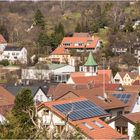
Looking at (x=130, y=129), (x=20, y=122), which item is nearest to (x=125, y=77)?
(x=130, y=129)

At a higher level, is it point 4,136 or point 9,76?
point 4,136

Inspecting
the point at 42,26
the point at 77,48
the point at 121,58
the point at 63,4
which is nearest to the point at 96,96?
the point at 121,58

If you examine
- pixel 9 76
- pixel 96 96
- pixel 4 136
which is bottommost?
pixel 9 76

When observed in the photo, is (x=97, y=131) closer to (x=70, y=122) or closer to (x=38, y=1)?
(x=70, y=122)

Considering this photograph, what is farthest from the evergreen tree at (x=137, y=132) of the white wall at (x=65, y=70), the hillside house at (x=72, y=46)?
the hillside house at (x=72, y=46)

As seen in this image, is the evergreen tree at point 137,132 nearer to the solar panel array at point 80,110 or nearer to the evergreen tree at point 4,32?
the solar panel array at point 80,110

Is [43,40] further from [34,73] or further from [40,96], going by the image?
[40,96]

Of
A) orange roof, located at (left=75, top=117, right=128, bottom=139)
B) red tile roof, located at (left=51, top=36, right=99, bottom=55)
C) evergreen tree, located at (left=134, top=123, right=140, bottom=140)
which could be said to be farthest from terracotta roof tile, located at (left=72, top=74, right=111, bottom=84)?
evergreen tree, located at (left=134, top=123, right=140, bottom=140)
